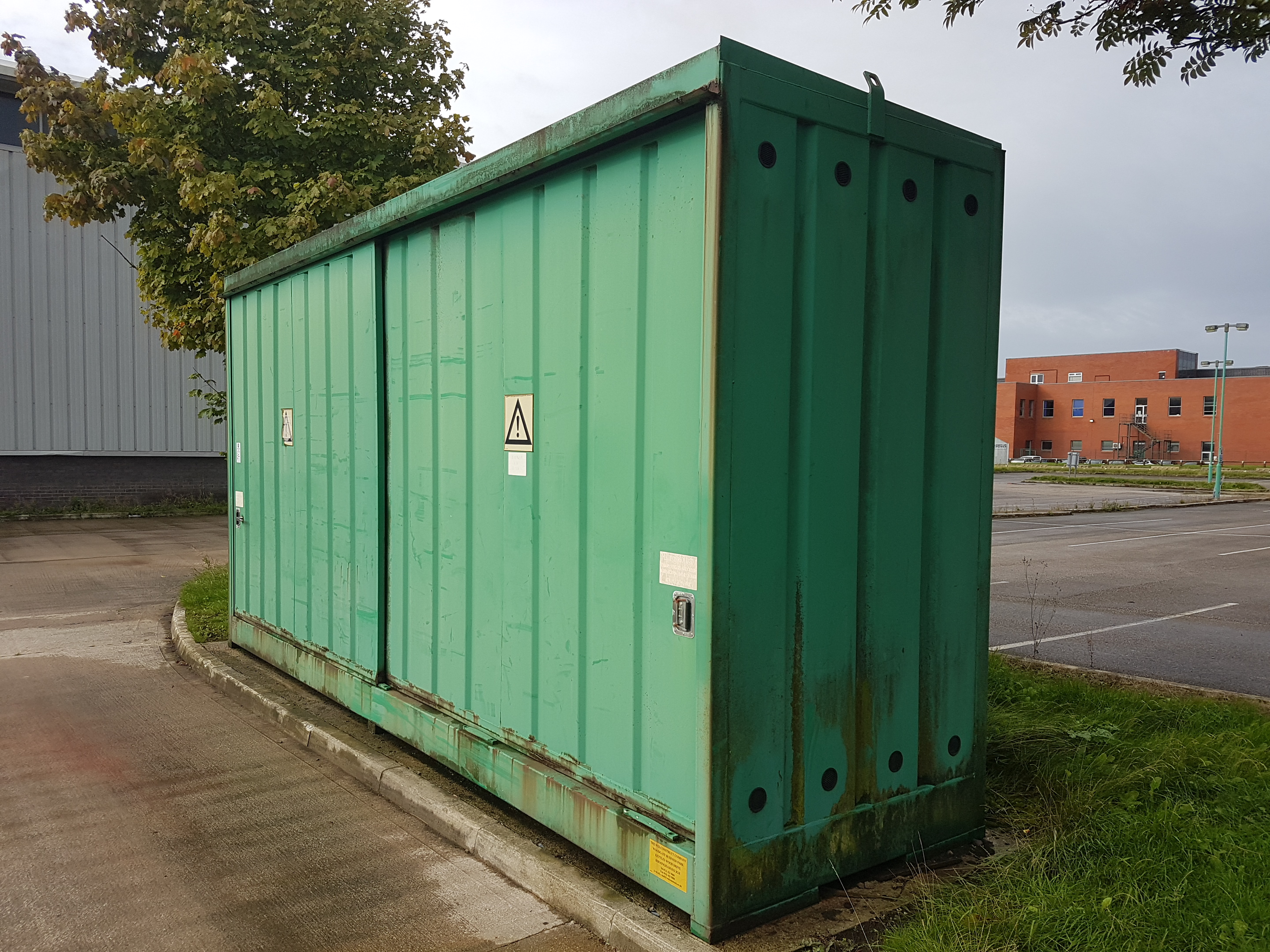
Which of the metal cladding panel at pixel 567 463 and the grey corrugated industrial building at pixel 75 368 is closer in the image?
the metal cladding panel at pixel 567 463

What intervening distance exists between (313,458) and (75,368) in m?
19.0

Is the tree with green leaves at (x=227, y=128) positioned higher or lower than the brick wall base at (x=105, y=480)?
higher

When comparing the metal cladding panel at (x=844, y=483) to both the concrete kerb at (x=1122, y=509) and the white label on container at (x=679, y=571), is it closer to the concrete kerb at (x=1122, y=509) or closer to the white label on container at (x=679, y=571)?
the white label on container at (x=679, y=571)

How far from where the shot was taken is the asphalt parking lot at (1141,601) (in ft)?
24.9

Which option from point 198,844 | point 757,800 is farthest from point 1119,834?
point 198,844

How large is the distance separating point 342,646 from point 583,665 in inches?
102

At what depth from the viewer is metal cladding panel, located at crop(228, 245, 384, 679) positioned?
5504mm

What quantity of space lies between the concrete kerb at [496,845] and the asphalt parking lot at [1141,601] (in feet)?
15.7

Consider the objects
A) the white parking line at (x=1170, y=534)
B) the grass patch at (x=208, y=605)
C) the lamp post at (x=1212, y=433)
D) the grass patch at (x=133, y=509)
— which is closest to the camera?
the grass patch at (x=208, y=605)

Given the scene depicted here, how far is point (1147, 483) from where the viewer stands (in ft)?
141

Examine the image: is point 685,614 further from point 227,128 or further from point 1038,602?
point 227,128

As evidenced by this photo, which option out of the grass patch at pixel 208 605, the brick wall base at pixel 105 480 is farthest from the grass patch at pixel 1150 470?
the grass patch at pixel 208 605

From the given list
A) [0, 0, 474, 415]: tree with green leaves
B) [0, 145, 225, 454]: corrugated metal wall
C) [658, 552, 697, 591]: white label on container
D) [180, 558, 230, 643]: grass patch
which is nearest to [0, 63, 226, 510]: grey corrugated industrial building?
[0, 145, 225, 454]: corrugated metal wall

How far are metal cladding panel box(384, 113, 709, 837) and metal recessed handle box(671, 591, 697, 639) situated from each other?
0.05 meters
